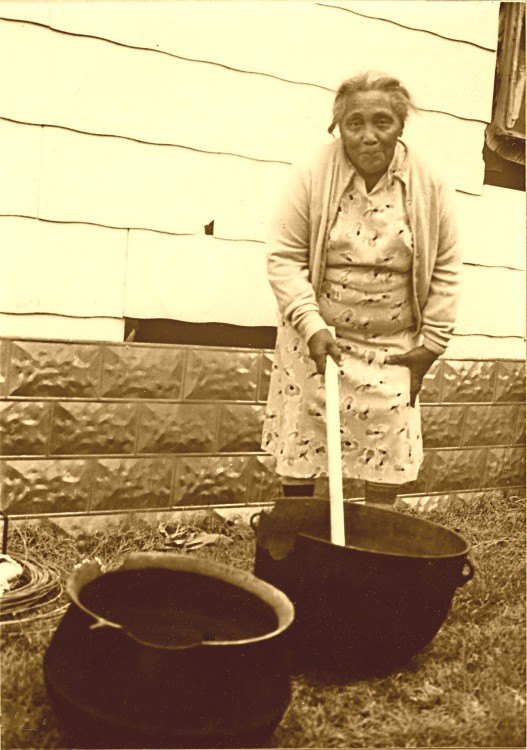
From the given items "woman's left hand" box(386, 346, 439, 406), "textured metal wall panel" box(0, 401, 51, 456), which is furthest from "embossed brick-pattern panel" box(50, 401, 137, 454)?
"woman's left hand" box(386, 346, 439, 406)

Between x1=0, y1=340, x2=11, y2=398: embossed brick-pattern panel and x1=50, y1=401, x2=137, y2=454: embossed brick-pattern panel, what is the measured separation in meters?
0.22

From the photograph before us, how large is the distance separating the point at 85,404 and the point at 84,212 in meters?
0.77

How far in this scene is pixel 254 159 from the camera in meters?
3.65

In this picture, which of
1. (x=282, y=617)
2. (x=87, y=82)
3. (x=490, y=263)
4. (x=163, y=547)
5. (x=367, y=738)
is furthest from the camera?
(x=490, y=263)

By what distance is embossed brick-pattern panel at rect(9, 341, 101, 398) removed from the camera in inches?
130

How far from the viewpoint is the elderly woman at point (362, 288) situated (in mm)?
2920

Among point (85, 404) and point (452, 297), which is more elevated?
point (452, 297)

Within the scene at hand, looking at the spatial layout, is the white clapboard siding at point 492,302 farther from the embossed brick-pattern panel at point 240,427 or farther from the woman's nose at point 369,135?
the woman's nose at point 369,135

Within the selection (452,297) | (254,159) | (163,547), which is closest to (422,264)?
(452,297)

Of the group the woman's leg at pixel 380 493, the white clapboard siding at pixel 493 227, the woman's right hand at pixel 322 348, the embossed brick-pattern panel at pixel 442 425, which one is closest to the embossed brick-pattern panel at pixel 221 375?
the woman's leg at pixel 380 493

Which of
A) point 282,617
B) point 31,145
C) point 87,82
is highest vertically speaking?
point 87,82

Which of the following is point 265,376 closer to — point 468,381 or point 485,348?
point 468,381

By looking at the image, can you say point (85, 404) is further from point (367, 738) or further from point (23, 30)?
point (367, 738)

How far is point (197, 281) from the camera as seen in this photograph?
3.63 meters
